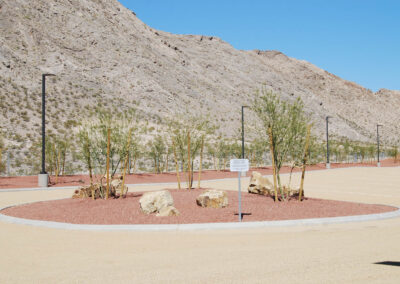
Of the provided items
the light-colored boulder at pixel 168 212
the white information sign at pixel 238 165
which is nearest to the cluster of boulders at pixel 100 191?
the light-colored boulder at pixel 168 212

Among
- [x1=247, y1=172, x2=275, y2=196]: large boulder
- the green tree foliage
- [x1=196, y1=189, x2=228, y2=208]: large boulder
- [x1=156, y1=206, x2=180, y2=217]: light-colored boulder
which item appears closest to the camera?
[x1=156, y1=206, x2=180, y2=217]: light-colored boulder

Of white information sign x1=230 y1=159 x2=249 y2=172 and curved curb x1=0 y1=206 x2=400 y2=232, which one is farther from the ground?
white information sign x1=230 y1=159 x2=249 y2=172

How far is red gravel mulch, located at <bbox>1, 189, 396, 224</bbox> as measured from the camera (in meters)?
11.5

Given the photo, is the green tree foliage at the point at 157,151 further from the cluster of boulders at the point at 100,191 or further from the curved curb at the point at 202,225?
the curved curb at the point at 202,225

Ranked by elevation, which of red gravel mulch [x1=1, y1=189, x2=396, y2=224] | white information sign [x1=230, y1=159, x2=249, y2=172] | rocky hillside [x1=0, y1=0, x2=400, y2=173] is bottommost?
red gravel mulch [x1=1, y1=189, x2=396, y2=224]

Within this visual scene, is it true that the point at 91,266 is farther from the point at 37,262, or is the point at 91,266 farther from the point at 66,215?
the point at 66,215

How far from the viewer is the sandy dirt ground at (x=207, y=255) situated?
6.23 metres

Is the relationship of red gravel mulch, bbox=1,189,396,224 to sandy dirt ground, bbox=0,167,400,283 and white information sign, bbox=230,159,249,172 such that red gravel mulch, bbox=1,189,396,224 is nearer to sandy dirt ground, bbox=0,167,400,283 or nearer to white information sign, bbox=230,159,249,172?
sandy dirt ground, bbox=0,167,400,283

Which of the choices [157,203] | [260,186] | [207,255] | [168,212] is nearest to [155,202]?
[157,203]

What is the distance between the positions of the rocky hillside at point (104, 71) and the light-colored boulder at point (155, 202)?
34.8m

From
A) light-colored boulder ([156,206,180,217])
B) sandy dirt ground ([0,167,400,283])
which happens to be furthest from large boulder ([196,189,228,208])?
sandy dirt ground ([0,167,400,283])

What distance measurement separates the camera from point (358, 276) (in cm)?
609

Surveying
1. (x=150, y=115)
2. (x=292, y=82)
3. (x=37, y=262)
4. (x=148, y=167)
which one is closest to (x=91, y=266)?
(x=37, y=262)

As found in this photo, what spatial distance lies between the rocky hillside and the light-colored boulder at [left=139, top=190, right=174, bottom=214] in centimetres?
3476
